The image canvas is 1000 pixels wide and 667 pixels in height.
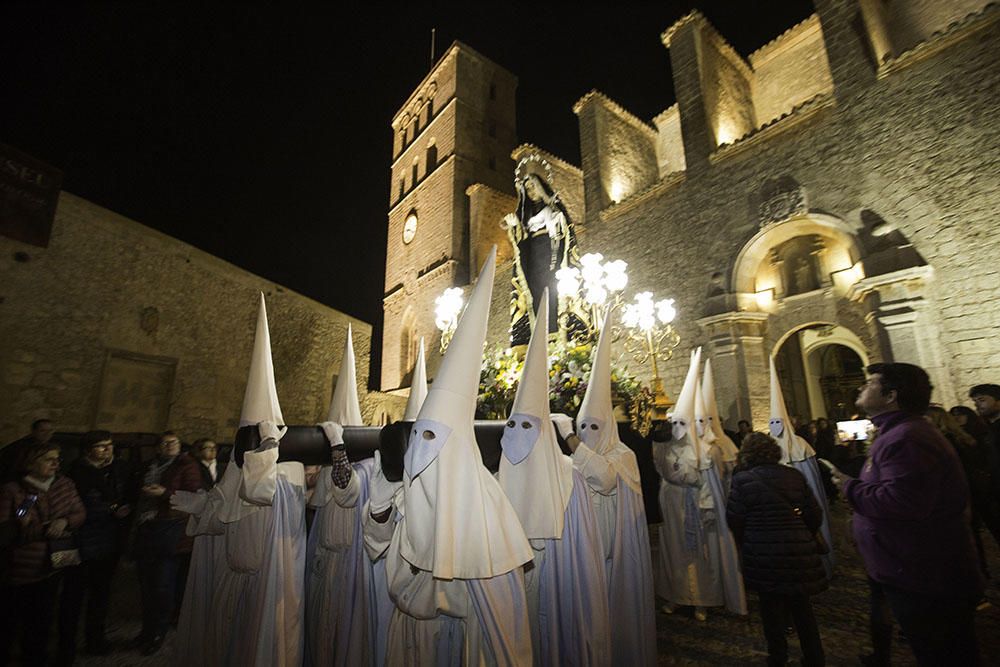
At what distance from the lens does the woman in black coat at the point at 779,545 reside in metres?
2.69

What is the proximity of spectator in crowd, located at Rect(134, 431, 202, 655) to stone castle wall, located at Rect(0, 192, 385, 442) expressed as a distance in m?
5.07

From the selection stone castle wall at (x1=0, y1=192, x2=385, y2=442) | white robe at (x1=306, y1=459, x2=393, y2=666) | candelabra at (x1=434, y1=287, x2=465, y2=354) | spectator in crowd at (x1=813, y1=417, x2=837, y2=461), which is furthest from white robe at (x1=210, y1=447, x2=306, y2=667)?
spectator in crowd at (x1=813, y1=417, x2=837, y2=461)

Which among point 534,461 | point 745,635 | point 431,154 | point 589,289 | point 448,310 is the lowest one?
point 745,635

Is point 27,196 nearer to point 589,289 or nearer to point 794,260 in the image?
point 589,289

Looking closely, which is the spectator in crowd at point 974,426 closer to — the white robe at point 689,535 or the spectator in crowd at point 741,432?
the spectator in crowd at point 741,432

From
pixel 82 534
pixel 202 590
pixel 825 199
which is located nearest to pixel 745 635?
pixel 202 590

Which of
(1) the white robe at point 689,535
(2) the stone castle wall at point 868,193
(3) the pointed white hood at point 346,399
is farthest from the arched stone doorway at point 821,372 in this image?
(3) the pointed white hood at point 346,399

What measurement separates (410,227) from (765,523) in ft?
62.8

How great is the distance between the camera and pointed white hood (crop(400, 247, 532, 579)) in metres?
1.91

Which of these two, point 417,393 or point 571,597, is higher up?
point 417,393

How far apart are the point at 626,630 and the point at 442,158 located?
62.9 ft

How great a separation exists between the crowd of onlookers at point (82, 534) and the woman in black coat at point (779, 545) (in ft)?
14.2

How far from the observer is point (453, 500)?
6.44 ft

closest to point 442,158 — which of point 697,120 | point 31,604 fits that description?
point 697,120
